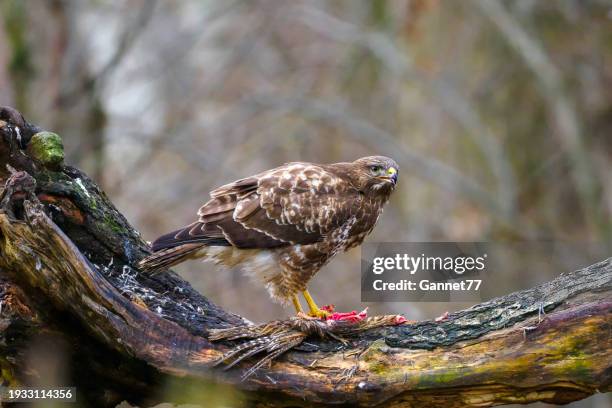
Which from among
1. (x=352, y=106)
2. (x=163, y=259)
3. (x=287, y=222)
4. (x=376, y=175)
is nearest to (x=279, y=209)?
(x=287, y=222)

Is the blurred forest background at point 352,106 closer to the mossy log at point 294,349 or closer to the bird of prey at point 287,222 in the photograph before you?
the bird of prey at point 287,222

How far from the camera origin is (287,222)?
20.6 feet

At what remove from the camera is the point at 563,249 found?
12.5 m

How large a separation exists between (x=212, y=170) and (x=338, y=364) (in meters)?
8.09

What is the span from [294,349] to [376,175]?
6.13 ft

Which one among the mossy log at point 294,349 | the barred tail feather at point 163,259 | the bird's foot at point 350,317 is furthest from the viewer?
the barred tail feather at point 163,259

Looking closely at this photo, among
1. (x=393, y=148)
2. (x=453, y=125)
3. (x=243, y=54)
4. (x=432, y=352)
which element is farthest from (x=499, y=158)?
(x=432, y=352)

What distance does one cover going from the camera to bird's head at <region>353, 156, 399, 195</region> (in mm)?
6543

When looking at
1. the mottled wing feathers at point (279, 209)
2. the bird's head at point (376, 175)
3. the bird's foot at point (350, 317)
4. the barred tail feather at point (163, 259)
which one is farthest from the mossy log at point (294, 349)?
the bird's head at point (376, 175)

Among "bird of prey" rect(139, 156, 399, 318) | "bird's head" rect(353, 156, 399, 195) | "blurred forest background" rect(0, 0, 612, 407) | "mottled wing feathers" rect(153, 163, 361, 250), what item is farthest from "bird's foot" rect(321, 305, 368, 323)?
"blurred forest background" rect(0, 0, 612, 407)

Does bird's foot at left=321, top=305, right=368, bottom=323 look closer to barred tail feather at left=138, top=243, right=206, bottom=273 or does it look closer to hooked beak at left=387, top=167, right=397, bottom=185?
barred tail feather at left=138, top=243, right=206, bottom=273

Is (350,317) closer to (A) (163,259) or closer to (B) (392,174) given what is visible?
(A) (163,259)

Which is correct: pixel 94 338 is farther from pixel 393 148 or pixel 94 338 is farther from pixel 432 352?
pixel 393 148

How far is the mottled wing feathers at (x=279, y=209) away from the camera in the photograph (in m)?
6.11
